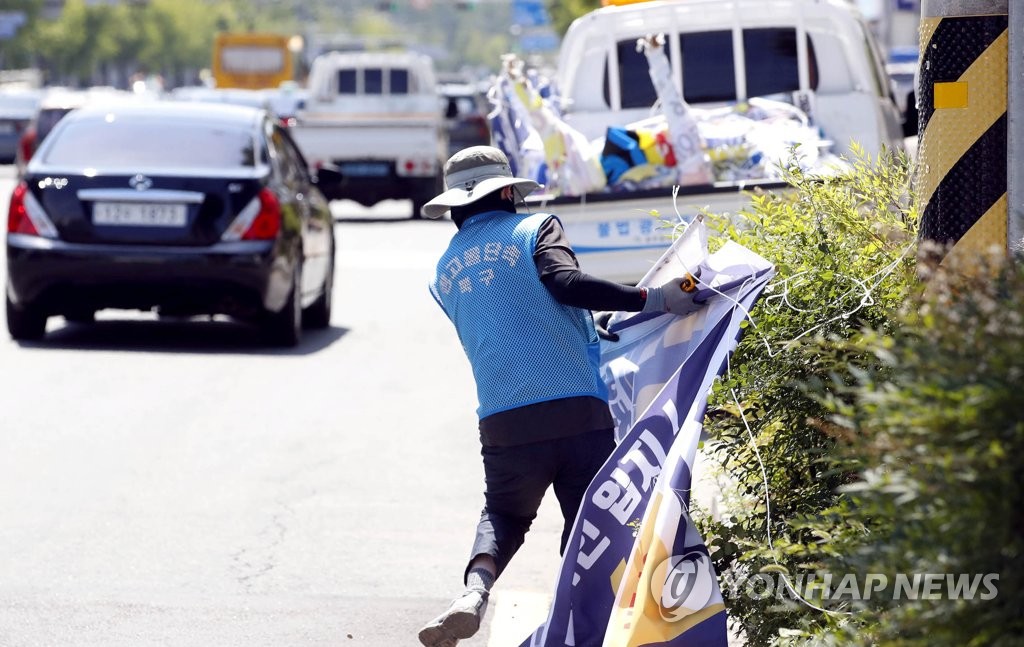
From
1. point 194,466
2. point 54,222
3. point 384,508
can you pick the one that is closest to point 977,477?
point 384,508

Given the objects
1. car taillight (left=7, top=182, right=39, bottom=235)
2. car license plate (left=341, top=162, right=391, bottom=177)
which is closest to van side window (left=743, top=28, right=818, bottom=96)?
car taillight (left=7, top=182, right=39, bottom=235)

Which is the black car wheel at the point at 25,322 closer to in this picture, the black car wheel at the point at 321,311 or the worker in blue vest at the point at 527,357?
the black car wheel at the point at 321,311

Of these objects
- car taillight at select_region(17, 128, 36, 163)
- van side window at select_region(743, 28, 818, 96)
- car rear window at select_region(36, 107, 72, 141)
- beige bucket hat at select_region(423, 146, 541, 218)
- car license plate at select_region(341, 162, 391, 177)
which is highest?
beige bucket hat at select_region(423, 146, 541, 218)

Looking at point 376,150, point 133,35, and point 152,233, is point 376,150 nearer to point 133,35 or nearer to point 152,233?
point 152,233

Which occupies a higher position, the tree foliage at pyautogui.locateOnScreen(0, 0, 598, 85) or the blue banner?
the blue banner

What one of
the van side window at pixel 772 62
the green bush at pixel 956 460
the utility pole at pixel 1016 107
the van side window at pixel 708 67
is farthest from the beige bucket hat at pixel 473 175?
the van side window at pixel 772 62

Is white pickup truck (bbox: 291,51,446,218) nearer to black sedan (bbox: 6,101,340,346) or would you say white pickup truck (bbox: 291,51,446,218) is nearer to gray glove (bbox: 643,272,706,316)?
black sedan (bbox: 6,101,340,346)

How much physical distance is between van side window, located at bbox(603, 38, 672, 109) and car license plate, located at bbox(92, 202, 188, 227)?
10.0 feet

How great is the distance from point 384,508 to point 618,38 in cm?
578

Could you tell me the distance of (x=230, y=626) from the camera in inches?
229

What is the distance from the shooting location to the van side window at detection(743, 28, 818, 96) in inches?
487

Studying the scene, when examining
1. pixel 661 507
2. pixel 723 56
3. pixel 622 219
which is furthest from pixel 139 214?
pixel 661 507

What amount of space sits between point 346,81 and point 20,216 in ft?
54.6

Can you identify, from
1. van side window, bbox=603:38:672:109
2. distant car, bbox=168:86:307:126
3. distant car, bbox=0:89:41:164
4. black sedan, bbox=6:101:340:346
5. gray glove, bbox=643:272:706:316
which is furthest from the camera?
distant car, bbox=0:89:41:164
